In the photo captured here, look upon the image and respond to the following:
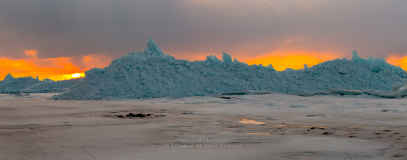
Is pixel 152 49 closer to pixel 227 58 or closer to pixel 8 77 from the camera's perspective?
pixel 227 58

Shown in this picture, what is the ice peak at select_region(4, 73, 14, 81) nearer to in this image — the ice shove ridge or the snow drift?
the ice shove ridge

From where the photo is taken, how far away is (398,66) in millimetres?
24250

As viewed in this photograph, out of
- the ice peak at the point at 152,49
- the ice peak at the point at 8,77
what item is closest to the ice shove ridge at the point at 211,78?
the ice peak at the point at 152,49

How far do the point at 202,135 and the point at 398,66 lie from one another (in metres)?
23.6

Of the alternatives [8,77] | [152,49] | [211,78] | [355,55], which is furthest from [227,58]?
[8,77]

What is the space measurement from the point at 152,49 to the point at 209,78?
190 inches

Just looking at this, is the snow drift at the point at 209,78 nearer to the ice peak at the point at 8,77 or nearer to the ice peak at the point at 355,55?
the ice peak at the point at 355,55

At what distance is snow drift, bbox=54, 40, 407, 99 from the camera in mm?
19156

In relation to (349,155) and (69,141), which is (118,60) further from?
(349,155)

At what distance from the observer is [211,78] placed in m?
20.4

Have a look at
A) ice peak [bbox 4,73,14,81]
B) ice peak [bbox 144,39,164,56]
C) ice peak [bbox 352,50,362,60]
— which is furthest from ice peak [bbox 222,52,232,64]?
ice peak [bbox 4,73,14,81]

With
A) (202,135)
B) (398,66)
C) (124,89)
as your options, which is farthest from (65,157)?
(398,66)

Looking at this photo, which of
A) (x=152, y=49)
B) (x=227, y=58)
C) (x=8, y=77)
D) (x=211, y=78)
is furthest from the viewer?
(x=8, y=77)

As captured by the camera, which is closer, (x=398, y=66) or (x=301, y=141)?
(x=301, y=141)
